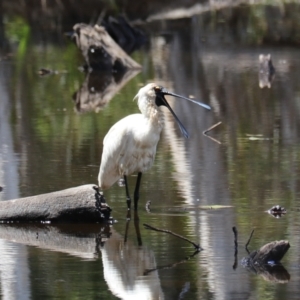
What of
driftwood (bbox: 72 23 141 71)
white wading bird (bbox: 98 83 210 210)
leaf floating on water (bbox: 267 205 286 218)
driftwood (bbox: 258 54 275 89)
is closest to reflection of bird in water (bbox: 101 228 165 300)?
white wading bird (bbox: 98 83 210 210)

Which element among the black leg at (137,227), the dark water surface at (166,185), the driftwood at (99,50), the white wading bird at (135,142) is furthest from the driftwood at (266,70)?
the black leg at (137,227)

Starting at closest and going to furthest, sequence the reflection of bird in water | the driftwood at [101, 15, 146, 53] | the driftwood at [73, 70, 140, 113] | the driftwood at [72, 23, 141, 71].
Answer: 1. the reflection of bird in water
2. the driftwood at [73, 70, 140, 113]
3. the driftwood at [72, 23, 141, 71]
4. the driftwood at [101, 15, 146, 53]

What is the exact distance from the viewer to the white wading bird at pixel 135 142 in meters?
9.83

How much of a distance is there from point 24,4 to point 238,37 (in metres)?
13.0

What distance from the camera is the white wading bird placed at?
9828mm

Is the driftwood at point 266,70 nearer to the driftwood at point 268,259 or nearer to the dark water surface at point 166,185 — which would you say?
the dark water surface at point 166,185

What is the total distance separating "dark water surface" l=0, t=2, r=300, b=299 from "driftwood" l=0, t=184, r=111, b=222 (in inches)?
3.9

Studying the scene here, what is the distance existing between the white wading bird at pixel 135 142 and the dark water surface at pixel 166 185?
324mm

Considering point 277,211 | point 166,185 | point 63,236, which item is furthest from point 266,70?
point 63,236

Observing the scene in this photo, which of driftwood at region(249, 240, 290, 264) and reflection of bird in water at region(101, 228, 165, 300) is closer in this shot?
reflection of bird in water at region(101, 228, 165, 300)

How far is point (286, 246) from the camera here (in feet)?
24.3

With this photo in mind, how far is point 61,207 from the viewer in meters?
9.03

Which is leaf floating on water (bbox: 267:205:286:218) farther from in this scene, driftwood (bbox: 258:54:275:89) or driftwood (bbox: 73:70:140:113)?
driftwood (bbox: 258:54:275:89)

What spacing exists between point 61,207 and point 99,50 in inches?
553
